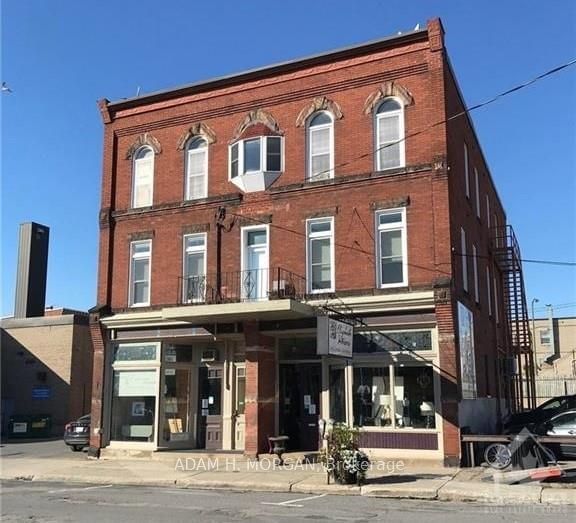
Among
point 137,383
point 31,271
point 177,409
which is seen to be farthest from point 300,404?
point 31,271

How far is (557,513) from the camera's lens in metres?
10.3

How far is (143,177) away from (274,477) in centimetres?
1077

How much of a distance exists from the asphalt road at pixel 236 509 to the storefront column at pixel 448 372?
13.6ft

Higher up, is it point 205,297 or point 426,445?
point 205,297

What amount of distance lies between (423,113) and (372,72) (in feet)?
6.23

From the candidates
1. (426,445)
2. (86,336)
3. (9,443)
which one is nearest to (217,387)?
(426,445)

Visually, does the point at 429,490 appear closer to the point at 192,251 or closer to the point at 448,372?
the point at 448,372

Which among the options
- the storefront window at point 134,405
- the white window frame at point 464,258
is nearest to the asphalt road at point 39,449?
the storefront window at point 134,405

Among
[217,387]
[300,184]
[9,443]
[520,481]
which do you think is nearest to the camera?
[520,481]

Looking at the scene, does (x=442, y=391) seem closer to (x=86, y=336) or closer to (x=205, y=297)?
(x=205, y=297)

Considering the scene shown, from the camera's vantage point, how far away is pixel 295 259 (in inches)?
724

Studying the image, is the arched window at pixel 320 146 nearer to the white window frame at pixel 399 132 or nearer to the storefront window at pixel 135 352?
the white window frame at pixel 399 132

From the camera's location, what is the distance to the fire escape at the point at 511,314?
27.1 metres

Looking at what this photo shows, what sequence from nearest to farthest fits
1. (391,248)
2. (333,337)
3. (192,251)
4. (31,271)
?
1. (333,337)
2. (391,248)
3. (192,251)
4. (31,271)
